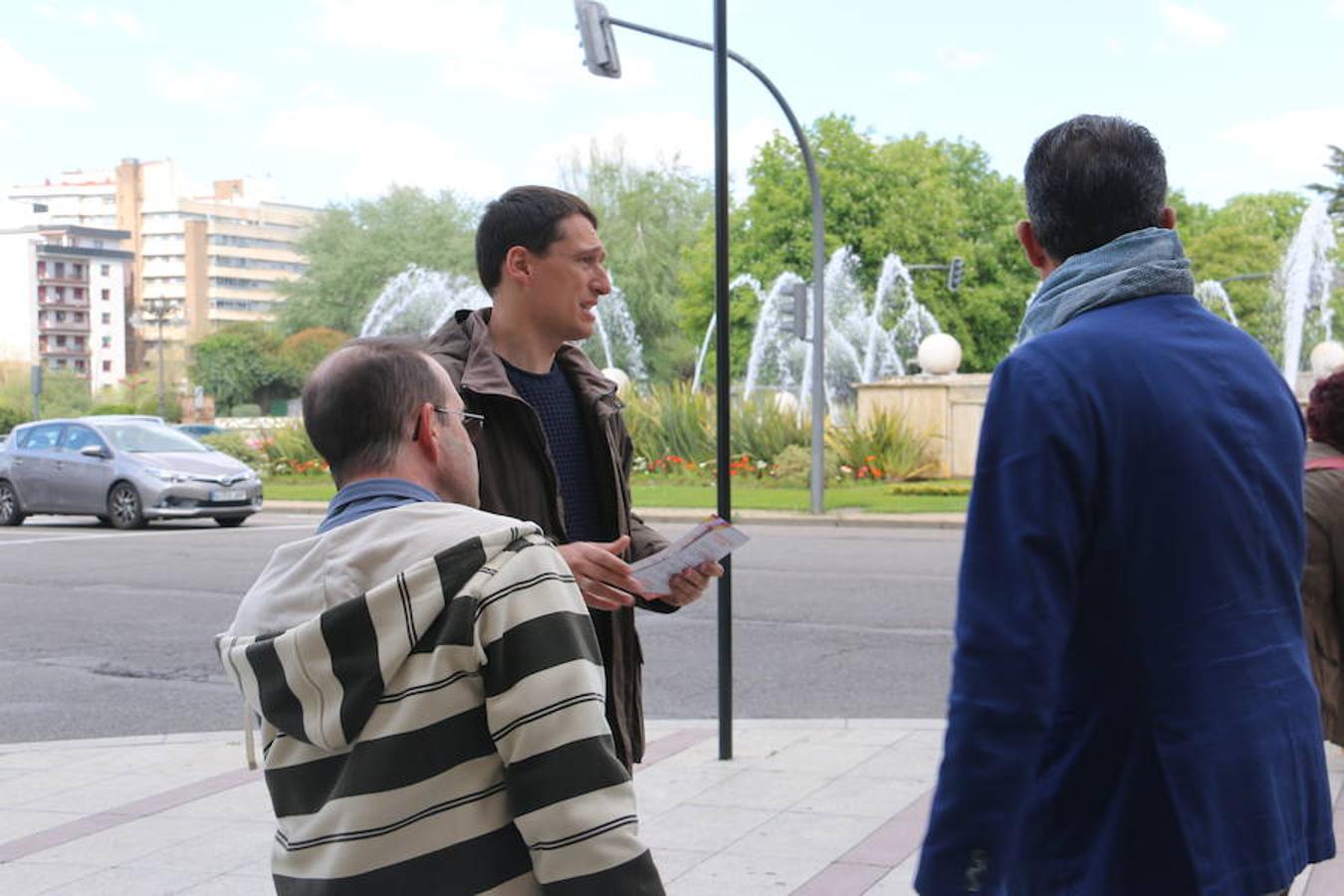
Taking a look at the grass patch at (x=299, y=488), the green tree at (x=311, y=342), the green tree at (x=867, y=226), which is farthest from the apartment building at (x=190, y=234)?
the grass patch at (x=299, y=488)

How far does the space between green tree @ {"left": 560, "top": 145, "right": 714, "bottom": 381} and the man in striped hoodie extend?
65.2m

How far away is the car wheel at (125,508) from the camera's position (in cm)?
2003

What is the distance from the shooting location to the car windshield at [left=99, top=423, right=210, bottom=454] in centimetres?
2062

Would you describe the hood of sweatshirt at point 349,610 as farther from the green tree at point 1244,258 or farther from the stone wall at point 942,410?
the green tree at point 1244,258

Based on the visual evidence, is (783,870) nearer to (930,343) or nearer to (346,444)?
(346,444)

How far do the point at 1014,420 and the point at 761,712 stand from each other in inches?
234

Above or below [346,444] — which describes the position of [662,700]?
below

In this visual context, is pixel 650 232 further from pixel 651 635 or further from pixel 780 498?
pixel 651 635

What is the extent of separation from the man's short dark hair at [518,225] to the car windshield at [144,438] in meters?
18.4

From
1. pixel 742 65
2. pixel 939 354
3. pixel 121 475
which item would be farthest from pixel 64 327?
pixel 742 65

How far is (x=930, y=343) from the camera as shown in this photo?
27312 millimetres

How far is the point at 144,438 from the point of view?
68.4 ft

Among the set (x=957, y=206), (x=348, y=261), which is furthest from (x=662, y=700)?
(x=348, y=261)

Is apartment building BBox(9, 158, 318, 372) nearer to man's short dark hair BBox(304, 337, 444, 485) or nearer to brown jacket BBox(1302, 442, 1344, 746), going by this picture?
brown jacket BBox(1302, 442, 1344, 746)
